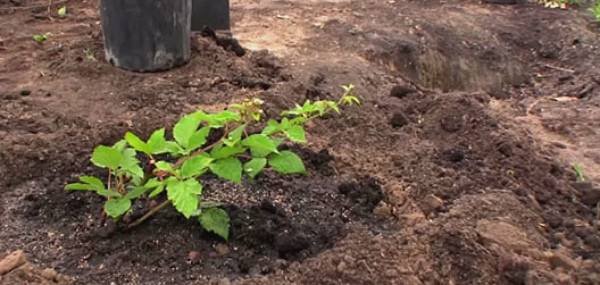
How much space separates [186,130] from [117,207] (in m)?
0.32

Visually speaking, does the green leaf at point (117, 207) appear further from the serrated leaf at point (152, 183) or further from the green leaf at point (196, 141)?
the green leaf at point (196, 141)

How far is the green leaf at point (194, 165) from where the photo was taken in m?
2.03

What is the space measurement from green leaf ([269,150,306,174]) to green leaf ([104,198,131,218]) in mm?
463

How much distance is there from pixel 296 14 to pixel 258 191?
2.90 metres

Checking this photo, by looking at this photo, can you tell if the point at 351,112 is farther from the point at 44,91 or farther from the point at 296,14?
the point at 296,14

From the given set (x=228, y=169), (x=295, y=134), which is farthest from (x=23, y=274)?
(x=295, y=134)

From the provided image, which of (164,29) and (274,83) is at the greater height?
(164,29)

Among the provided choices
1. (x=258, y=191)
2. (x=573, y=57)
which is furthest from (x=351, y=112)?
(x=573, y=57)

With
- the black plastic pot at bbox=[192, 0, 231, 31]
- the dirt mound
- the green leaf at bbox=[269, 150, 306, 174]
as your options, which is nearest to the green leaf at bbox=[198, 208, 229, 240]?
the green leaf at bbox=[269, 150, 306, 174]

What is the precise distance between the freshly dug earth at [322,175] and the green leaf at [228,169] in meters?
0.24

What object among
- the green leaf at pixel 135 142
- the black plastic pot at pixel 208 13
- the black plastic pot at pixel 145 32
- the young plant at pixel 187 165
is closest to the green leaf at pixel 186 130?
the young plant at pixel 187 165

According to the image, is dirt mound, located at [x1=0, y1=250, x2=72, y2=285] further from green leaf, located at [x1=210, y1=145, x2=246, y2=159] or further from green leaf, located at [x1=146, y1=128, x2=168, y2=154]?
green leaf, located at [x1=210, y1=145, x2=246, y2=159]

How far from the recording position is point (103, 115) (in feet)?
10.2

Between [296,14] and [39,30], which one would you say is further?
[296,14]
